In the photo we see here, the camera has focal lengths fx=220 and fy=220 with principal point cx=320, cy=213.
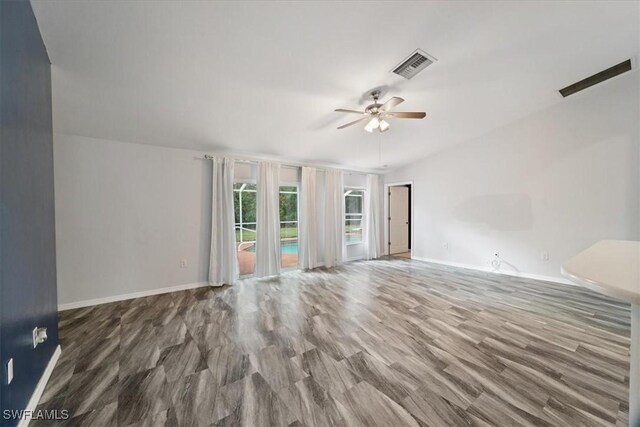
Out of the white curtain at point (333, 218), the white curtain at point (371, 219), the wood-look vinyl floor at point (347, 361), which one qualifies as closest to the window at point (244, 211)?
the wood-look vinyl floor at point (347, 361)

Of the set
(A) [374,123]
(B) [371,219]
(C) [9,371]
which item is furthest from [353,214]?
(C) [9,371]

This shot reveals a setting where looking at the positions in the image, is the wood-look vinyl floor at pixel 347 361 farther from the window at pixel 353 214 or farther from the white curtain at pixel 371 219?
the window at pixel 353 214

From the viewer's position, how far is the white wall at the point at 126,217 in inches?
115

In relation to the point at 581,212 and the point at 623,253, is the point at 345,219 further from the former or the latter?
the point at 623,253

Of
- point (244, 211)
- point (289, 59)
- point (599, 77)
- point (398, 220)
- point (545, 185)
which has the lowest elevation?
point (398, 220)

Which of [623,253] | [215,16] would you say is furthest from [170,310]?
[623,253]

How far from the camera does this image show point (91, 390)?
Result: 158 cm

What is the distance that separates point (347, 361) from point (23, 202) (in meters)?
2.54

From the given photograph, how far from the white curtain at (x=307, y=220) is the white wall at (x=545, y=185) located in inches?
99.4

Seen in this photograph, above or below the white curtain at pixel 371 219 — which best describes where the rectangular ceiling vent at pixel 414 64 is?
above

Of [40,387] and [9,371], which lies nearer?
[9,371]

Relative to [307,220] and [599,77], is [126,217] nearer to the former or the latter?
[307,220]

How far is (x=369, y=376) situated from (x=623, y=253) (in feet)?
5.25

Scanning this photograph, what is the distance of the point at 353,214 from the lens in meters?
5.97
